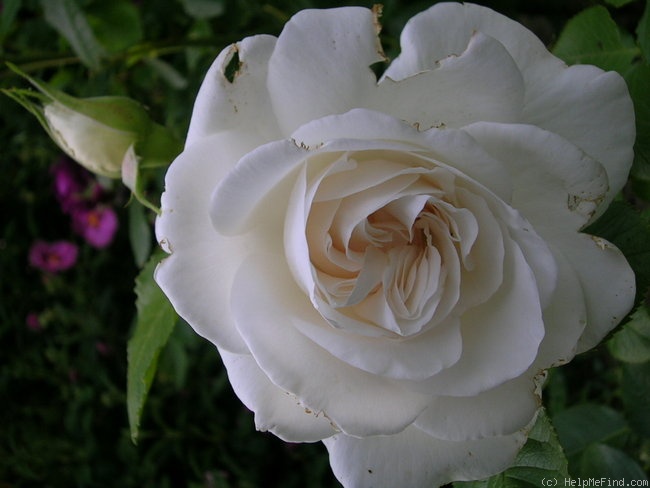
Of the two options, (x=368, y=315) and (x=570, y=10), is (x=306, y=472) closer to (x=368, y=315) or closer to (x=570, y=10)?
(x=570, y=10)

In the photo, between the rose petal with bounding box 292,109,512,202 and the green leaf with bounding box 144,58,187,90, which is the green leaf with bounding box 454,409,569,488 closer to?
the rose petal with bounding box 292,109,512,202

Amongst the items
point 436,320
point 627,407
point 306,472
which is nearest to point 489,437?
point 436,320

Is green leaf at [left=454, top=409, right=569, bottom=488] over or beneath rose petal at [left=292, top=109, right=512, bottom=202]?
beneath

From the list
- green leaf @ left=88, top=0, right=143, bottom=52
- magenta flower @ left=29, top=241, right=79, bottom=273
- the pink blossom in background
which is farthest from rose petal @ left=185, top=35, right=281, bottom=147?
magenta flower @ left=29, top=241, right=79, bottom=273

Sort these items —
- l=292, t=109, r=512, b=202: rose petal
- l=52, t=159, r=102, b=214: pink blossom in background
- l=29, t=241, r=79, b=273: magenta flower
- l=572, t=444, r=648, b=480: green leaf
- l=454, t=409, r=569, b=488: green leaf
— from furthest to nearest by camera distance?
l=29, t=241, r=79, b=273: magenta flower, l=52, t=159, r=102, b=214: pink blossom in background, l=572, t=444, r=648, b=480: green leaf, l=454, t=409, r=569, b=488: green leaf, l=292, t=109, r=512, b=202: rose petal

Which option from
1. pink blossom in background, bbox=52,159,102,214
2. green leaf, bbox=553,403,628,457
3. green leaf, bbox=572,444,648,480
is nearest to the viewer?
green leaf, bbox=572,444,648,480

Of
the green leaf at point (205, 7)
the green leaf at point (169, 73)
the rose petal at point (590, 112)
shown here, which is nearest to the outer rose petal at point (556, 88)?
the rose petal at point (590, 112)

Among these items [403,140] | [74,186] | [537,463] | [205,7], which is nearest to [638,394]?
[537,463]

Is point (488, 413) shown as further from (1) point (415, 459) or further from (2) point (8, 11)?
(2) point (8, 11)

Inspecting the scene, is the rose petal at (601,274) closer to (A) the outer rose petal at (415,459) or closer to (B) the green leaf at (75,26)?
(A) the outer rose petal at (415,459)
